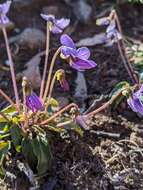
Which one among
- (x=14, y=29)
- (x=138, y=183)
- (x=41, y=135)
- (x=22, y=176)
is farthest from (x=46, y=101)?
(x=14, y=29)

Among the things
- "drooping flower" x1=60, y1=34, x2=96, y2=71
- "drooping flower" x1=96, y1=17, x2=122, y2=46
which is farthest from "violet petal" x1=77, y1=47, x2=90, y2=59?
"drooping flower" x1=96, y1=17, x2=122, y2=46

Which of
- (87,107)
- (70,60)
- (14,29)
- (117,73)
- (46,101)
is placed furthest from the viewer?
(14,29)

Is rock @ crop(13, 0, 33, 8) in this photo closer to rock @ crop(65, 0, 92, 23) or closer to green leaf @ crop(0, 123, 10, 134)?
rock @ crop(65, 0, 92, 23)

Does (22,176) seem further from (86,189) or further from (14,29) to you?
(14,29)

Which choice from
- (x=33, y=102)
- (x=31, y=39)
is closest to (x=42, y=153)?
(x=33, y=102)

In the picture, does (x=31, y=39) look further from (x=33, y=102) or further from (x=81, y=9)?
(x=33, y=102)

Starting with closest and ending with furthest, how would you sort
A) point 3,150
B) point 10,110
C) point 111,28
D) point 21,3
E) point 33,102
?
1. point 33,102
2. point 3,150
3. point 10,110
4. point 111,28
5. point 21,3

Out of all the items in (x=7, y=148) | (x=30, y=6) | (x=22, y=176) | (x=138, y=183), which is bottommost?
(x=138, y=183)
